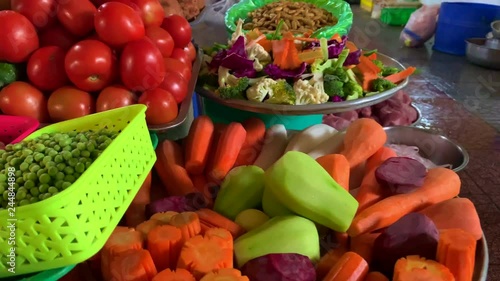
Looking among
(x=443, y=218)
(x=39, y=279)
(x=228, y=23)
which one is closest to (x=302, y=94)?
(x=443, y=218)

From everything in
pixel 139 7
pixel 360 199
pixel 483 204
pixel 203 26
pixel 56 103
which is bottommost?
pixel 483 204

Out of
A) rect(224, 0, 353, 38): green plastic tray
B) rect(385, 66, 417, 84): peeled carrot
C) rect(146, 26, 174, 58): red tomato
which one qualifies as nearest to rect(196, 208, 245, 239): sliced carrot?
rect(146, 26, 174, 58): red tomato

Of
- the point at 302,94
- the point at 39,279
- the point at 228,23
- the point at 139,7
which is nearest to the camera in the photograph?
the point at 39,279

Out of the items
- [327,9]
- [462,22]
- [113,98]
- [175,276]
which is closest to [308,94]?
[113,98]

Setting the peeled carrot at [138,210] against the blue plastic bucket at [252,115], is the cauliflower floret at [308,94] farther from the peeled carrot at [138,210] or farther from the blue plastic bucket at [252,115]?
the peeled carrot at [138,210]

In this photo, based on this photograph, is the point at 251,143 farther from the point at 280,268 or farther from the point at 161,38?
the point at 280,268

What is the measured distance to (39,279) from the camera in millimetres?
600

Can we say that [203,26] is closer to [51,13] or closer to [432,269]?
[51,13]

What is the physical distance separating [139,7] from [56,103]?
0.32 m

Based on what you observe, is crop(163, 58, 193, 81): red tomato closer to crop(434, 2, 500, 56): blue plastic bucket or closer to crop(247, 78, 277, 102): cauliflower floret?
crop(247, 78, 277, 102): cauliflower floret

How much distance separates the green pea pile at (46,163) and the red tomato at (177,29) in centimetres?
55

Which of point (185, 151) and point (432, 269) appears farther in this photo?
point (185, 151)

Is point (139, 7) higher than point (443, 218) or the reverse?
higher

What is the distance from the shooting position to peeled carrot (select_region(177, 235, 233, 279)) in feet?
2.19
